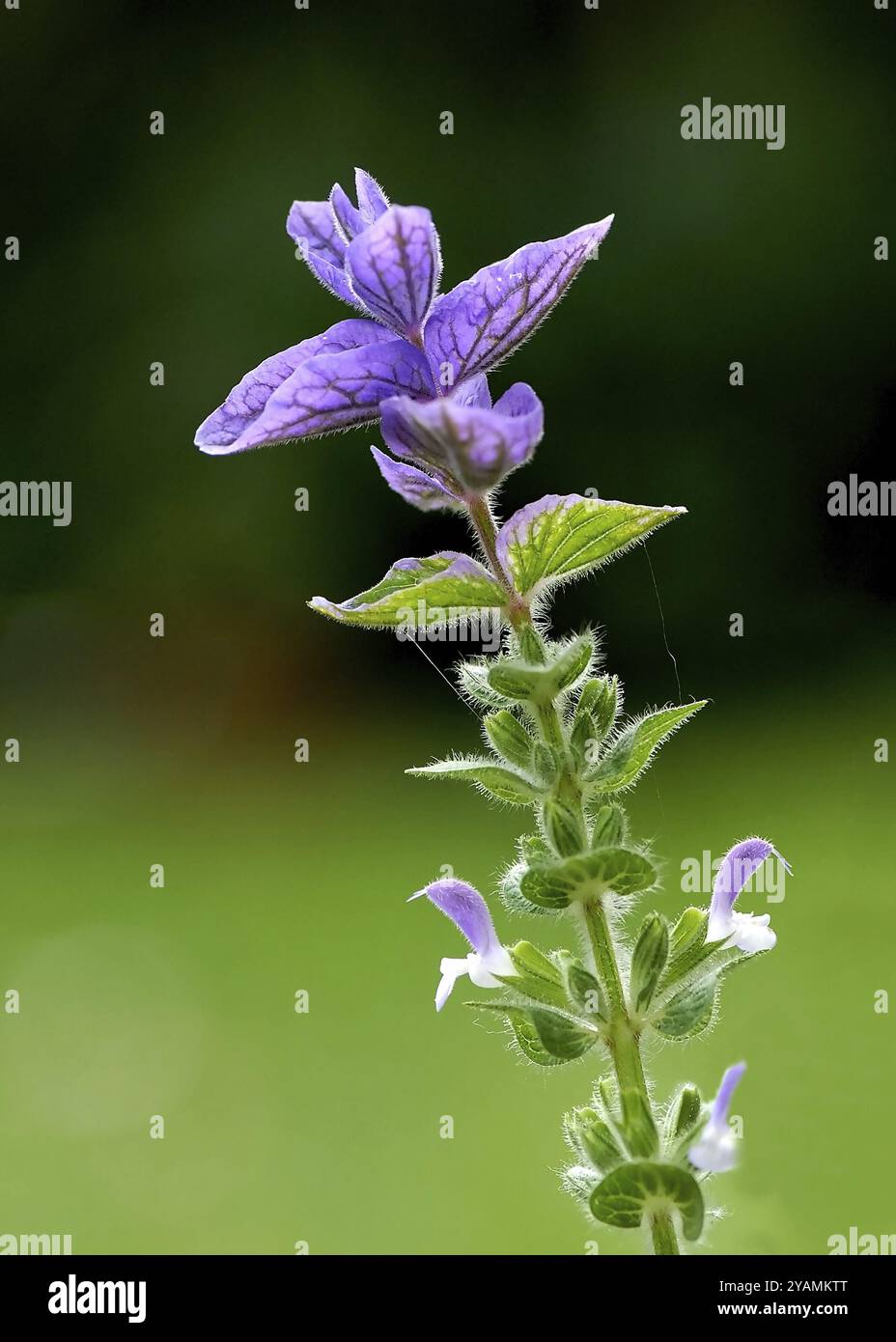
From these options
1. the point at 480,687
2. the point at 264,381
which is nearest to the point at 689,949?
the point at 480,687

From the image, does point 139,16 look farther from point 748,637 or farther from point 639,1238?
point 639,1238

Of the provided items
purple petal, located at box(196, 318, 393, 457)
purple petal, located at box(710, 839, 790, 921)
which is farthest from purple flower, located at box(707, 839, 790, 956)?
purple petal, located at box(196, 318, 393, 457)

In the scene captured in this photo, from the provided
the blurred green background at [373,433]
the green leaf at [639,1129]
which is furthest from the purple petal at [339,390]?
the blurred green background at [373,433]

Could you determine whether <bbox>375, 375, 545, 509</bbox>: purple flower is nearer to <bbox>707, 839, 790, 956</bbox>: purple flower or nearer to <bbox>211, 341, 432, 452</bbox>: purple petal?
<bbox>211, 341, 432, 452</bbox>: purple petal

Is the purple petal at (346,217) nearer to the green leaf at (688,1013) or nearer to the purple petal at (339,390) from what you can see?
the purple petal at (339,390)

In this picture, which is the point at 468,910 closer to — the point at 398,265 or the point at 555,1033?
the point at 555,1033

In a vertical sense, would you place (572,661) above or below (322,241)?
below
